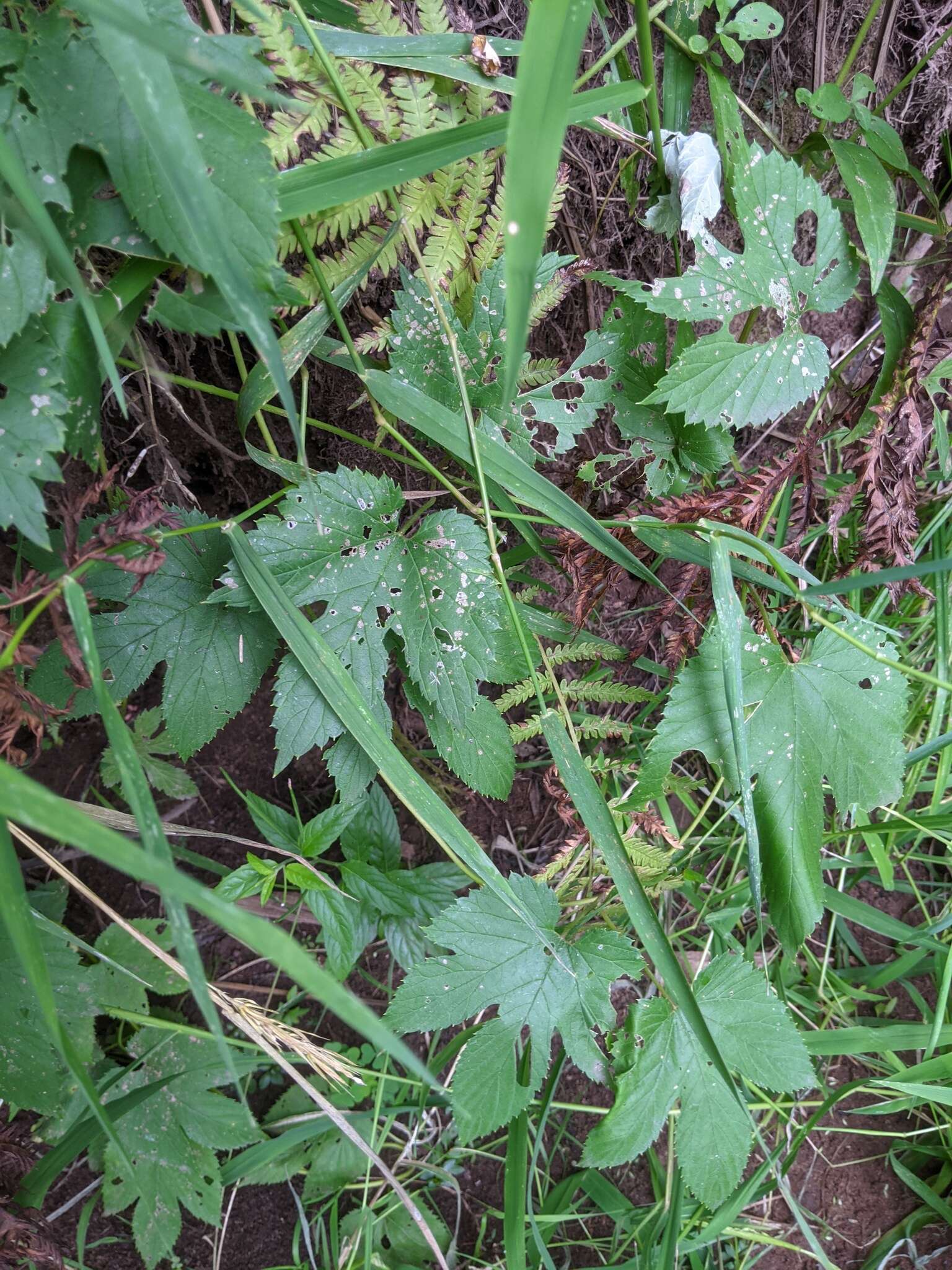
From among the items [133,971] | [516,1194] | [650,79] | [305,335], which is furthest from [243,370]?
[516,1194]

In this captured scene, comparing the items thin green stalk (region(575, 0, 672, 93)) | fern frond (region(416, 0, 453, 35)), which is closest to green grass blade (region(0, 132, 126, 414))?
fern frond (region(416, 0, 453, 35))

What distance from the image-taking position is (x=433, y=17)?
3.05 ft

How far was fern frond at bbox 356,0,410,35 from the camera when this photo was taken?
0.92 metres

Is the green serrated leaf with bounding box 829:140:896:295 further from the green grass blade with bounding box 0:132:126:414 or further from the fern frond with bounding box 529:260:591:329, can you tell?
the green grass blade with bounding box 0:132:126:414

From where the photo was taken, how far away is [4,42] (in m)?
0.72

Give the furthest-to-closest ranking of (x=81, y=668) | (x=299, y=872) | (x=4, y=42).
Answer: (x=299, y=872) < (x=81, y=668) < (x=4, y=42)

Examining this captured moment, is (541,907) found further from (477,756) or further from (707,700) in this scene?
(707,700)

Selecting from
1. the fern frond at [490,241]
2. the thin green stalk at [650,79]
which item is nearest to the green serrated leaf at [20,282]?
the fern frond at [490,241]

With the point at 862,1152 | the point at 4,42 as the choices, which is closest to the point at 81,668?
the point at 4,42

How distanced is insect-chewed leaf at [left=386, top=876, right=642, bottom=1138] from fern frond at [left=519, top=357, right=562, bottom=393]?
2.61 ft

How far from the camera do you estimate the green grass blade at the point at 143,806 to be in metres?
0.63

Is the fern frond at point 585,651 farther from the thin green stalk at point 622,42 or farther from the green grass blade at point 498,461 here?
the thin green stalk at point 622,42

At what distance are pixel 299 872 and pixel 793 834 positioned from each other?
0.79 m

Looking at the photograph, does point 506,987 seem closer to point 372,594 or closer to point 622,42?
point 372,594
